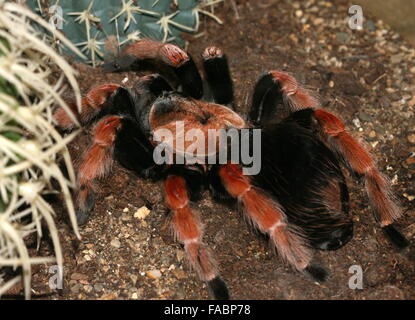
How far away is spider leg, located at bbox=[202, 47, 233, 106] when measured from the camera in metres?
3.88

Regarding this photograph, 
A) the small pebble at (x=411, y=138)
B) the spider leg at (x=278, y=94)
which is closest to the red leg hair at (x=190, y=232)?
the spider leg at (x=278, y=94)

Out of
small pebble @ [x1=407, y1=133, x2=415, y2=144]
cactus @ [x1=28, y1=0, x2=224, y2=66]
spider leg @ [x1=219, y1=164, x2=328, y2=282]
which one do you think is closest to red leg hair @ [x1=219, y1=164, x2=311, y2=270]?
spider leg @ [x1=219, y1=164, x2=328, y2=282]

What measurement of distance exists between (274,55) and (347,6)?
91cm

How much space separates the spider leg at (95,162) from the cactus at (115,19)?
0.93 meters

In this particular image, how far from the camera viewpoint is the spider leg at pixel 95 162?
3.39m

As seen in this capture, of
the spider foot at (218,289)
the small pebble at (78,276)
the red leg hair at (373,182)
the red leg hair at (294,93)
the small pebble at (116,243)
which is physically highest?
the red leg hair at (294,93)

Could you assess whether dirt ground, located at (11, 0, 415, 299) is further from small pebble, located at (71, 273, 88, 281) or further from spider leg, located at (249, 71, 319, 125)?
spider leg, located at (249, 71, 319, 125)

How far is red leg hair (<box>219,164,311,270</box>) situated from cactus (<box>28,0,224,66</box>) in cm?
153

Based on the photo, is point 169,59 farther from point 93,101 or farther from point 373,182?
point 373,182

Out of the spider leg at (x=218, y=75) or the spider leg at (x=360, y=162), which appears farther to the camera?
the spider leg at (x=218, y=75)

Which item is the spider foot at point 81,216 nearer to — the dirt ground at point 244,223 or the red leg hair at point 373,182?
the dirt ground at point 244,223

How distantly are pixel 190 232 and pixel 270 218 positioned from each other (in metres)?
0.45

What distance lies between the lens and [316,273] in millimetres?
3268

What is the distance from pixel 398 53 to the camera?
473 cm
